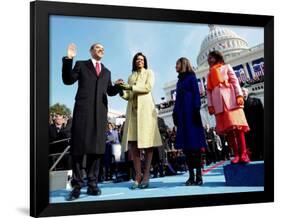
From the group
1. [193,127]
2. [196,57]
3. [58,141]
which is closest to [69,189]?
[58,141]

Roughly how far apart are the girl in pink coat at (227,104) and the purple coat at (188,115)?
0.54 feet

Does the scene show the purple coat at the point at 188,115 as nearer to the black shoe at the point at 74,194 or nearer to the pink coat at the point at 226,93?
the pink coat at the point at 226,93

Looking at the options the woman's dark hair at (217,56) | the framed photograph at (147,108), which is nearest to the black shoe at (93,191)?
the framed photograph at (147,108)

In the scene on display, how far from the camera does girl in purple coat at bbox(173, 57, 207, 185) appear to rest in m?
5.89

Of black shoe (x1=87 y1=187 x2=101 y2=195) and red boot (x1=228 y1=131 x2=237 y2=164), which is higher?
red boot (x1=228 y1=131 x2=237 y2=164)

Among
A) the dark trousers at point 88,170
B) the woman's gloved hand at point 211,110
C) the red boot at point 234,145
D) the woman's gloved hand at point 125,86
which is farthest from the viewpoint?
the red boot at point 234,145

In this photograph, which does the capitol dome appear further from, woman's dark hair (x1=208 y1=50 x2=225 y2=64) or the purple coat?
the purple coat

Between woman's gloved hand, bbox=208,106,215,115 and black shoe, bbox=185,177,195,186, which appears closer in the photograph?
black shoe, bbox=185,177,195,186

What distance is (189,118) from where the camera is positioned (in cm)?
591

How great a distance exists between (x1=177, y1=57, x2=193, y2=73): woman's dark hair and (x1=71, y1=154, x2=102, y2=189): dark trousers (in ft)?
3.63

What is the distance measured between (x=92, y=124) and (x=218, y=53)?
1.43 meters

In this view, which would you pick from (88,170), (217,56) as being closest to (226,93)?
(217,56)

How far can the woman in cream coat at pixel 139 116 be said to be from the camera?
5.68m

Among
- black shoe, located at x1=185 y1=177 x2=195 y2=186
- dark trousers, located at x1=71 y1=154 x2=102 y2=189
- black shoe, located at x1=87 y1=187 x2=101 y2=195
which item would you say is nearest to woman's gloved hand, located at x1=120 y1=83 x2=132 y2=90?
dark trousers, located at x1=71 y1=154 x2=102 y2=189
